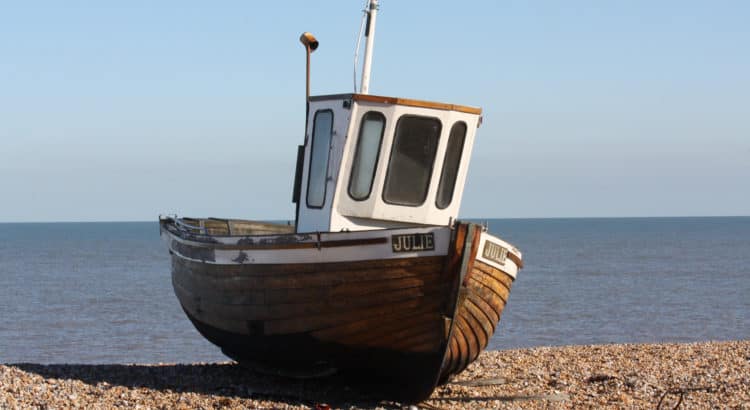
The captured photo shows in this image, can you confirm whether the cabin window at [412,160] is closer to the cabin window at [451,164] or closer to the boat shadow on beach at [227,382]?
the cabin window at [451,164]

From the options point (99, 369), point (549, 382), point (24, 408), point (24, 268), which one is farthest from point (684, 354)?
point (24, 268)

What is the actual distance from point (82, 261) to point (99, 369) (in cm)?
5799

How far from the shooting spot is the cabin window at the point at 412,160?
11484 mm

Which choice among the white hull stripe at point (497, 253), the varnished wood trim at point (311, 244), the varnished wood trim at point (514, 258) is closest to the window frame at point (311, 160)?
the varnished wood trim at point (311, 244)

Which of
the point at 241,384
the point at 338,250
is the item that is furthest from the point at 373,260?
the point at 241,384

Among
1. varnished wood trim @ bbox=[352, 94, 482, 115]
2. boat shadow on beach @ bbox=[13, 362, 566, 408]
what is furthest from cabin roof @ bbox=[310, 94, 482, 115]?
boat shadow on beach @ bbox=[13, 362, 566, 408]

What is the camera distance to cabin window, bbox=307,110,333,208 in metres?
11.7

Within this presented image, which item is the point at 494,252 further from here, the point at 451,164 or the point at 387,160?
the point at 387,160

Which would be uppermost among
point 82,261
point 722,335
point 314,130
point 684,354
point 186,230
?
point 314,130

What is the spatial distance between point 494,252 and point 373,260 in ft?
4.12

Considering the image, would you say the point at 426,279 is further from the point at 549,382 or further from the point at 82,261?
the point at 82,261

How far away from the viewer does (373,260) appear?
10.7 metres

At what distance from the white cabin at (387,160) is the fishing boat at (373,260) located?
0.4 inches

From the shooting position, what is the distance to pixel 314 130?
39.5ft
